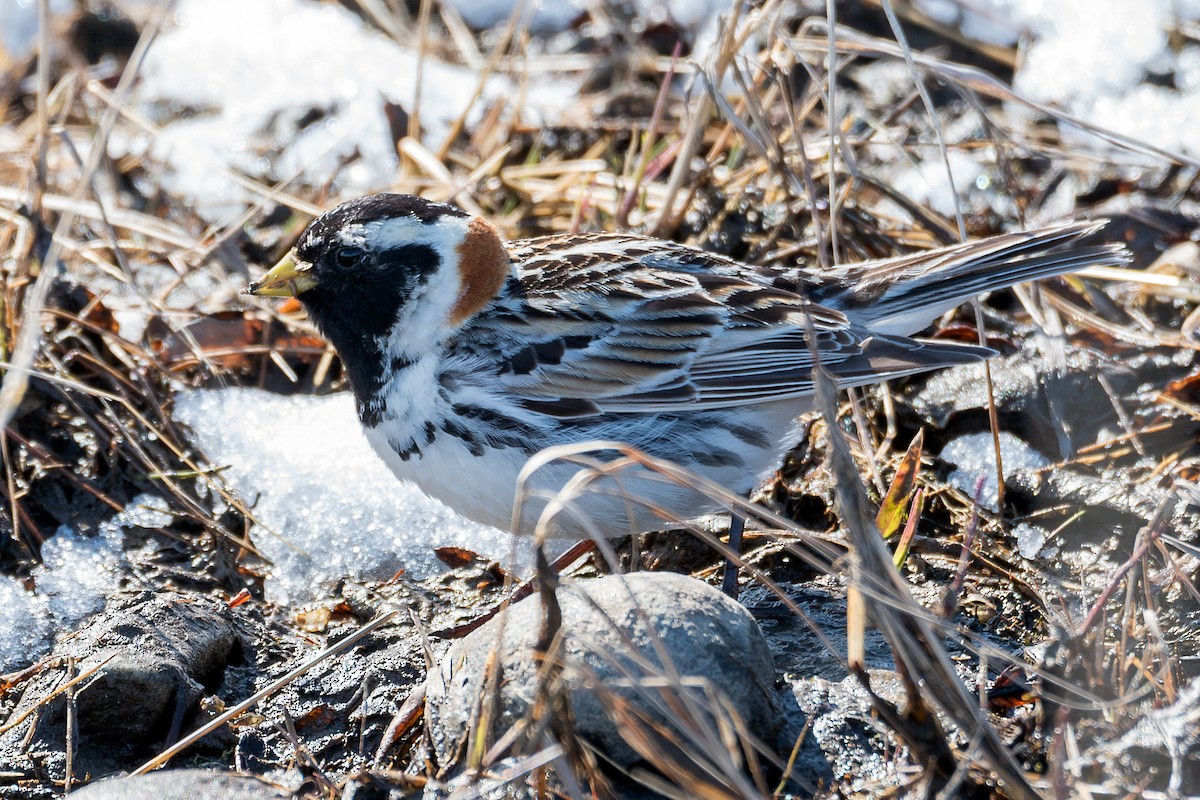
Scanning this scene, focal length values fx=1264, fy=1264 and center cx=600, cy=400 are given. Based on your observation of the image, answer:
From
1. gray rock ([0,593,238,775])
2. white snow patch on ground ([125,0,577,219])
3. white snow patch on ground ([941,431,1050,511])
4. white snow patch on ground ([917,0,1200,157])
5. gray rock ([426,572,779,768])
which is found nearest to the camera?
gray rock ([426,572,779,768])

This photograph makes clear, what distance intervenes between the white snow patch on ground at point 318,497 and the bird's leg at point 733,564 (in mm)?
731

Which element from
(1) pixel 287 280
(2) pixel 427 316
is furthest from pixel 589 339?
(1) pixel 287 280

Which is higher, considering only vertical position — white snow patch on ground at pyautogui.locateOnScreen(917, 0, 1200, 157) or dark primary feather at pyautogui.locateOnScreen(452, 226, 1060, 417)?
white snow patch on ground at pyautogui.locateOnScreen(917, 0, 1200, 157)

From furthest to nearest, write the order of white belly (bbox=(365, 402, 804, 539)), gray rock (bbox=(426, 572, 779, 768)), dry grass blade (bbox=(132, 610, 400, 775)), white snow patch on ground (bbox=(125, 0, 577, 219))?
white snow patch on ground (bbox=(125, 0, 577, 219)) < white belly (bbox=(365, 402, 804, 539)) < dry grass blade (bbox=(132, 610, 400, 775)) < gray rock (bbox=(426, 572, 779, 768))

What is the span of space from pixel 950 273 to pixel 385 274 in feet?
6.15

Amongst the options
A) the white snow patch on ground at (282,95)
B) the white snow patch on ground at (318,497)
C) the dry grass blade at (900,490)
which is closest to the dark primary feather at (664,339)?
the dry grass blade at (900,490)

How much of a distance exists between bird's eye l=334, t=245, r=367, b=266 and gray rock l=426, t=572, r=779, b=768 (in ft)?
4.88

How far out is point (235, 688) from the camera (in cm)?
373

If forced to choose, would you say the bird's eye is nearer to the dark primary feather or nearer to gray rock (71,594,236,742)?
the dark primary feather

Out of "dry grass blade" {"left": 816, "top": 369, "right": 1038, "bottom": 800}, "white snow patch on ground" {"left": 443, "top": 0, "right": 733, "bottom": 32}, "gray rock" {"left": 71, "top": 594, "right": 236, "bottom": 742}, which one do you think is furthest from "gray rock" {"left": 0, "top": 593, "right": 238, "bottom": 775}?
"white snow patch on ground" {"left": 443, "top": 0, "right": 733, "bottom": 32}

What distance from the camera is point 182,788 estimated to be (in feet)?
9.70

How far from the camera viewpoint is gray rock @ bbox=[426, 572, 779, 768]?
9.51 ft

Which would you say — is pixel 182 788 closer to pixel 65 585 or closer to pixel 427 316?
pixel 65 585

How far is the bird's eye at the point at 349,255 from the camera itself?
163 inches
